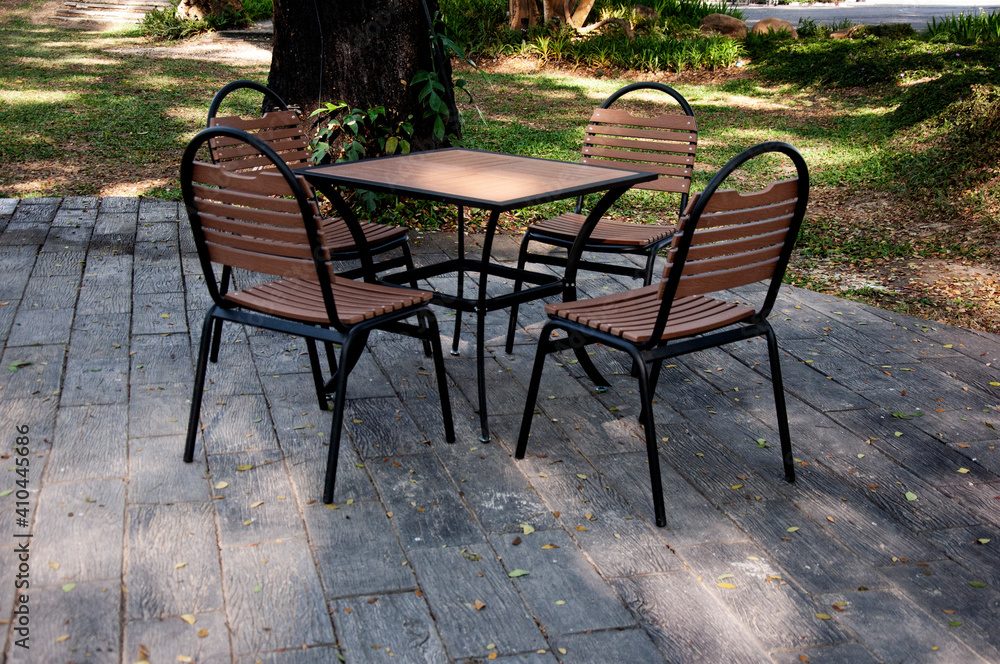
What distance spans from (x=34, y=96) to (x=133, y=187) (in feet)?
15.0

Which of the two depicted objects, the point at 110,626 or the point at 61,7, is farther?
the point at 61,7

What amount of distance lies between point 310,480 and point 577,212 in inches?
88.9

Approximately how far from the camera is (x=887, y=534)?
8.84 ft

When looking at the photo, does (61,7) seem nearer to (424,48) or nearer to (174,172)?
(174,172)

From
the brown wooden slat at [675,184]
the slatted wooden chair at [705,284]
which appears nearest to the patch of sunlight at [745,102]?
the brown wooden slat at [675,184]

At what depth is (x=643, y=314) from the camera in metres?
2.90

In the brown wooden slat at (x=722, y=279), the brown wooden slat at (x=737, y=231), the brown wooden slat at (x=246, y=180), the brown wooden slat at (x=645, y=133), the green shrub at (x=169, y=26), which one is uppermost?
the green shrub at (x=169, y=26)

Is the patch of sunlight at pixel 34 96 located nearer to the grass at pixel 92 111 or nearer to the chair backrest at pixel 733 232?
the grass at pixel 92 111

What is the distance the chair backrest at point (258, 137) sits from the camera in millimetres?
3656

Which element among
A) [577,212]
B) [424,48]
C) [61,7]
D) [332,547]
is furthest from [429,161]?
[61,7]

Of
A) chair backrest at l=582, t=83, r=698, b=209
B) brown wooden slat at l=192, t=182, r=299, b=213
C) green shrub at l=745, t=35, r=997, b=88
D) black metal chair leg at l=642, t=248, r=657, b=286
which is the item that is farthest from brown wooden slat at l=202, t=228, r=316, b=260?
green shrub at l=745, t=35, r=997, b=88

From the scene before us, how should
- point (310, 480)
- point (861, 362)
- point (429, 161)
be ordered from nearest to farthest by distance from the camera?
point (310, 480)
point (429, 161)
point (861, 362)

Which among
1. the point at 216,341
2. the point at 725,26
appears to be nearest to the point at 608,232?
the point at 216,341

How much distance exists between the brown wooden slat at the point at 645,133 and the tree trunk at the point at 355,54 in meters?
1.99
